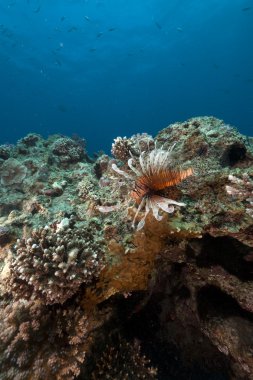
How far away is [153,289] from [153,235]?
83cm

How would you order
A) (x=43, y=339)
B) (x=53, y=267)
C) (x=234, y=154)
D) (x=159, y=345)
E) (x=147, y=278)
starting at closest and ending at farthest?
(x=43, y=339)
(x=53, y=267)
(x=147, y=278)
(x=159, y=345)
(x=234, y=154)

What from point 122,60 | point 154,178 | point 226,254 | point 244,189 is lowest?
point 226,254

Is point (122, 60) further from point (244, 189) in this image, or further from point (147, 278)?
point (147, 278)

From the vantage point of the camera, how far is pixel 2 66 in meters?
48.8

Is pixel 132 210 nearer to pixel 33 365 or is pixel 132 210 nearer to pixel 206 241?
pixel 206 241

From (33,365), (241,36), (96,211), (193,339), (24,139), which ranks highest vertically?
(241,36)

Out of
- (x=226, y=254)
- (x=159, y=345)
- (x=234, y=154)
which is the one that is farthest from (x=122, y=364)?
(x=234, y=154)

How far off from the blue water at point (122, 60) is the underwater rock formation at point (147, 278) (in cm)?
2795

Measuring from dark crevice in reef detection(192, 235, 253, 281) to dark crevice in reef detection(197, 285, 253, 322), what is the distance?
14.7 inches

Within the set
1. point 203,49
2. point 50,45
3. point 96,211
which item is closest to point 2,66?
point 50,45

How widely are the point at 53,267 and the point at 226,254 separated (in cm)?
209

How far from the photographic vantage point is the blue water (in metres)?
42.6

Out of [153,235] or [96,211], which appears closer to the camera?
[153,235]

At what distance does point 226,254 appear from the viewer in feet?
10.1
